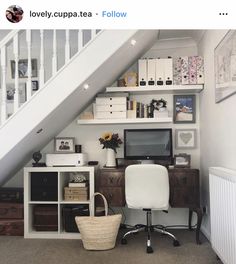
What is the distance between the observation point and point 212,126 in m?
3.24

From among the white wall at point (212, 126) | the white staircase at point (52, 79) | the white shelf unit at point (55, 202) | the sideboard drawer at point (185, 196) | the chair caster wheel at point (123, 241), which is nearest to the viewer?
the white wall at point (212, 126)

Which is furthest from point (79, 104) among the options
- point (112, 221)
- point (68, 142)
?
point (112, 221)

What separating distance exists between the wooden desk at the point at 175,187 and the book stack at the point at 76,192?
0.71 ft

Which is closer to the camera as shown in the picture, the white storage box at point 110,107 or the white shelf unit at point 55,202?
the white shelf unit at point 55,202

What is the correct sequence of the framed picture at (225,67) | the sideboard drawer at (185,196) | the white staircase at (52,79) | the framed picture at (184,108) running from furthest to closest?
1. the framed picture at (184,108)
2. the sideboard drawer at (185,196)
3. the white staircase at (52,79)
4. the framed picture at (225,67)

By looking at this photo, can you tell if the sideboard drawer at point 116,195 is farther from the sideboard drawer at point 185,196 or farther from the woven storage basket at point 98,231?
the sideboard drawer at point 185,196

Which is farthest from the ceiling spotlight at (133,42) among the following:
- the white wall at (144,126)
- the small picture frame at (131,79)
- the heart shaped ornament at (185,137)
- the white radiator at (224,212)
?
the white radiator at (224,212)

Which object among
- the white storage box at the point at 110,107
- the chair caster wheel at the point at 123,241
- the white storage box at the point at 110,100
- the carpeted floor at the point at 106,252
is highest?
the white storage box at the point at 110,100

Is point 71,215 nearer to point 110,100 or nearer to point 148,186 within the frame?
point 148,186

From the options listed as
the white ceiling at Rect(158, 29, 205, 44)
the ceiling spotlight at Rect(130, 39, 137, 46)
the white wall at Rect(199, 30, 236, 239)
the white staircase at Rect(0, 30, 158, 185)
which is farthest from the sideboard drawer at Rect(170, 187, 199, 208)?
the white ceiling at Rect(158, 29, 205, 44)

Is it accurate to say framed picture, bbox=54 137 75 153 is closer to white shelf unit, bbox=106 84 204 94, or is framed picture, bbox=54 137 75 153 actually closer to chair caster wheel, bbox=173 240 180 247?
white shelf unit, bbox=106 84 204 94

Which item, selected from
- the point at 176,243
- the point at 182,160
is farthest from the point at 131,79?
the point at 176,243

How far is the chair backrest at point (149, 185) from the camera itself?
3.01 metres

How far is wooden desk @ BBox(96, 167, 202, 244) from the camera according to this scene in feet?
11.1
